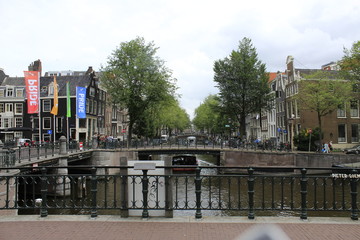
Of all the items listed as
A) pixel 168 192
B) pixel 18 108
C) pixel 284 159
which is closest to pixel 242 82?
pixel 284 159

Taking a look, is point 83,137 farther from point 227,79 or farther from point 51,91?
point 227,79

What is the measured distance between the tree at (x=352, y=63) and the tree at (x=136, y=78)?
68.4 ft

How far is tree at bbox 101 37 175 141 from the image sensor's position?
4078 centimetres

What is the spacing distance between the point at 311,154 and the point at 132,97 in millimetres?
22490

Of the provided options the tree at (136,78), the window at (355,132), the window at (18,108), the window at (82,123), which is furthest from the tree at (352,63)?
the window at (18,108)

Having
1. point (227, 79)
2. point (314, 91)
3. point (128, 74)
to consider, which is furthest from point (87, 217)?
point (227, 79)

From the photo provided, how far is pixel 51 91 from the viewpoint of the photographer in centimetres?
4872

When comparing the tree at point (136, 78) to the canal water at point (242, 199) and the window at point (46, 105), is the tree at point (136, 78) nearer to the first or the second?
the window at point (46, 105)

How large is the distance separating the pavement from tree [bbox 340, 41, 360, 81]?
29.6 meters

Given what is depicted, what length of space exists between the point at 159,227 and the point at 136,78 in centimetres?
3601

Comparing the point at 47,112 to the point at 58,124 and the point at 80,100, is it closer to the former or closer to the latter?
the point at 58,124

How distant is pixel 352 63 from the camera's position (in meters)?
32.3

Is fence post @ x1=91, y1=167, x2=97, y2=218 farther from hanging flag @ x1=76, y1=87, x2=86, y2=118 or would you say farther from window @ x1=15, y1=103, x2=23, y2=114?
window @ x1=15, y1=103, x2=23, y2=114

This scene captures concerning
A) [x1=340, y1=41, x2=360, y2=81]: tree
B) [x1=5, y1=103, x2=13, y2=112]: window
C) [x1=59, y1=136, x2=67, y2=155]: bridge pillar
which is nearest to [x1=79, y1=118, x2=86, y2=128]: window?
[x1=5, y1=103, x2=13, y2=112]: window
